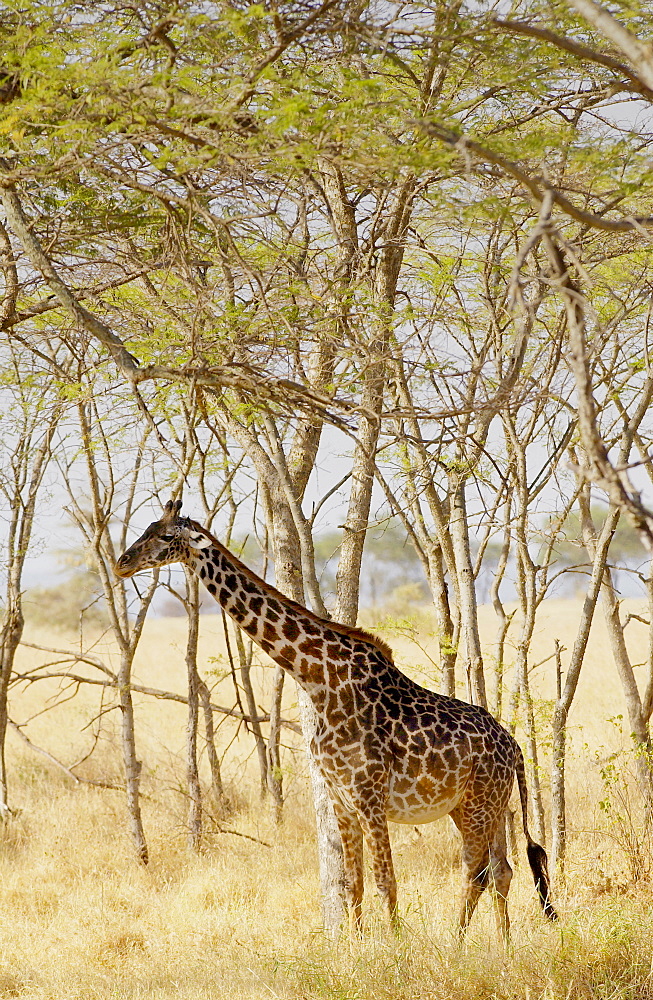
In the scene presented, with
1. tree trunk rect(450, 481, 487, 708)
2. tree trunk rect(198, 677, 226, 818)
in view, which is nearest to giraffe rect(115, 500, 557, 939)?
tree trunk rect(450, 481, 487, 708)

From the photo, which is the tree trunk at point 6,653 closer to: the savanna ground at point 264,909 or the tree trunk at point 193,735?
the savanna ground at point 264,909

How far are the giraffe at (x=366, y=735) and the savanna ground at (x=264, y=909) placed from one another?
35 cm

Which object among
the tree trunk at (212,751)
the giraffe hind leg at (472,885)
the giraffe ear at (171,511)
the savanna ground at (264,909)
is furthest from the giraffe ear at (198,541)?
the tree trunk at (212,751)

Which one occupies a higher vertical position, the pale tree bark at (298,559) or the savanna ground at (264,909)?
the pale tree bark at (298,559)

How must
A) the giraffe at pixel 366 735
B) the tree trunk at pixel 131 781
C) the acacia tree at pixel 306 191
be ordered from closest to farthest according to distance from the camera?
the acacia tree at pixel 306 191, the giraffe at pixel 366 735, the tree trunk at pixel 131 781

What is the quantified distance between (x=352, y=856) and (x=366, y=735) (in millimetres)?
717

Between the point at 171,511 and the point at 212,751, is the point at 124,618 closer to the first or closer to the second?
the point at 212,751

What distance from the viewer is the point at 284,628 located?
19.5ft

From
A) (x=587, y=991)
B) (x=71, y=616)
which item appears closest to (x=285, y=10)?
(x=587, y=991)

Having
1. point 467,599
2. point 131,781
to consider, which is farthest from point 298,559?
point 131,781

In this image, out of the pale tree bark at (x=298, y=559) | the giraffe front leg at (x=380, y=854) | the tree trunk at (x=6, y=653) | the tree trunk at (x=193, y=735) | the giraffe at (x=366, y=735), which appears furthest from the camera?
the tree trunk at (x=6, y=653)

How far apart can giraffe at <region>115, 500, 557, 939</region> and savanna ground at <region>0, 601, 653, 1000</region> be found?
0.35 meters

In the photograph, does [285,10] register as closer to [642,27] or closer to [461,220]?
[642,27]

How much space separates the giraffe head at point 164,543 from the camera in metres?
5.76
